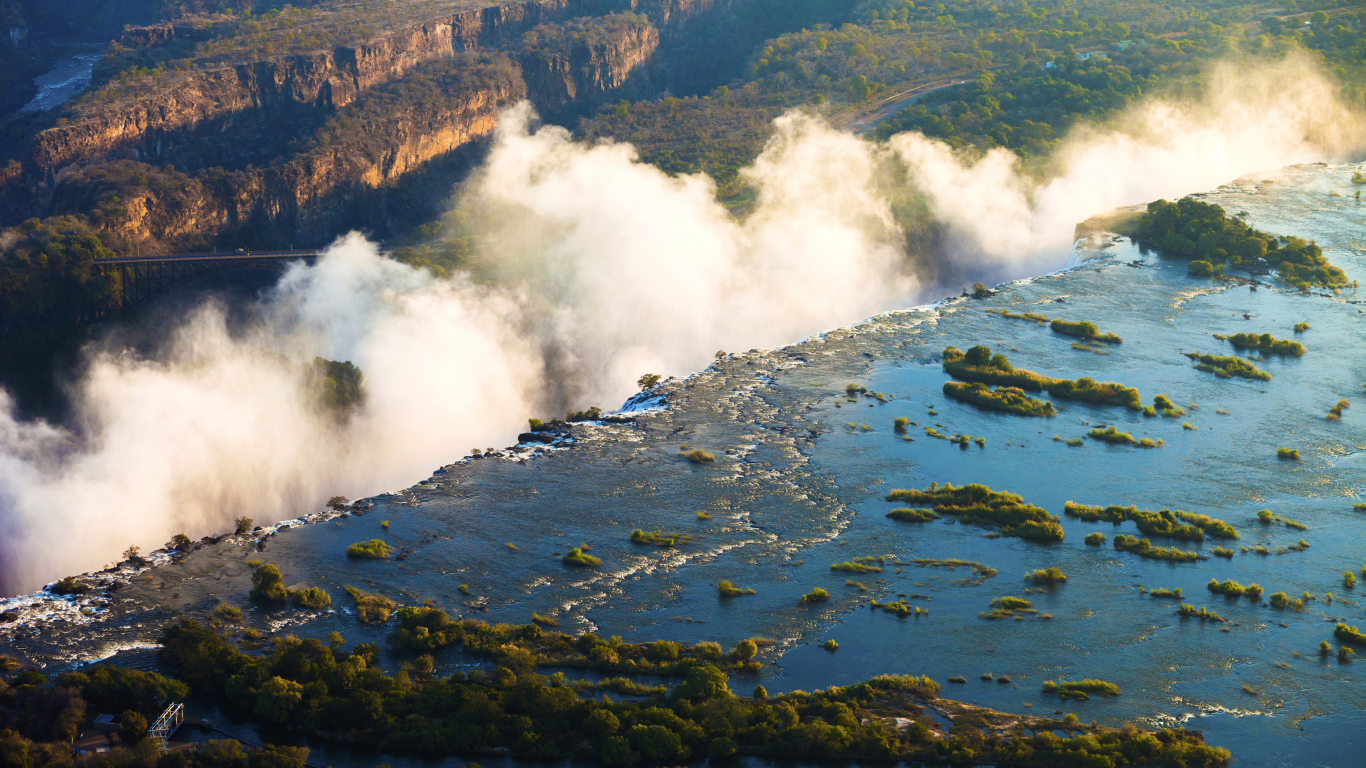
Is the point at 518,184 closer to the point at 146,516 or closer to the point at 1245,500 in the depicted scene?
the point at 146,516

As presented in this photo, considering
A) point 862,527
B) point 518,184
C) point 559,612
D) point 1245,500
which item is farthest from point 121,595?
point 518,184

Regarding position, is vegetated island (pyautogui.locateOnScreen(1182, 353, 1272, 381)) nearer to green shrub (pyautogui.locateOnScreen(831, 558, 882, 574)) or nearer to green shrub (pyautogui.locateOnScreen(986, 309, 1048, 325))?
green shrub (pyautogui.locateOnScreen(986, 309, 1048, 325))

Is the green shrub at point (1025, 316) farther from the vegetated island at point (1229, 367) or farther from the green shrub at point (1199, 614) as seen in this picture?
the green shrub at point (1199, 614)

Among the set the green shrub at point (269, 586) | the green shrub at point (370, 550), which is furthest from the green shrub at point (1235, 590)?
the green shrub at point (269, 586)

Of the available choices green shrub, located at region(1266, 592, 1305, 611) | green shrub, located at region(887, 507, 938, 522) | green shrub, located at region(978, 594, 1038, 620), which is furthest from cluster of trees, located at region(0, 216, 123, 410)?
green shrub, located at region(1266, 592, 1305, 611)

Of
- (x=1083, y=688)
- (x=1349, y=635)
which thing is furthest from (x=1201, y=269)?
(x=1083, y=688)
